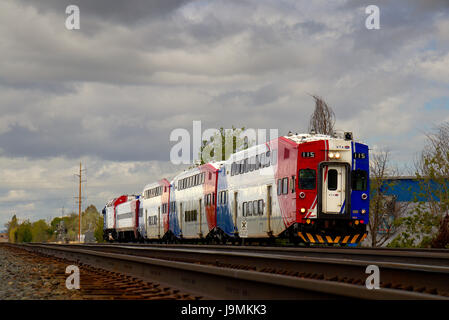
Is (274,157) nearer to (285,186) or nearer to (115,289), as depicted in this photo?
(285,186)

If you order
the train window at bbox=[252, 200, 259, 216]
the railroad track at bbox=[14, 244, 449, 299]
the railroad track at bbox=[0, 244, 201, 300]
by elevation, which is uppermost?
the train window at bbox=[252, 200, 259, 216]

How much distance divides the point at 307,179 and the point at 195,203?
13207 millimetres

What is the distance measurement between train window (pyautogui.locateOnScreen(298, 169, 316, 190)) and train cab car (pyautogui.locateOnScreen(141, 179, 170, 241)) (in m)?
19.4

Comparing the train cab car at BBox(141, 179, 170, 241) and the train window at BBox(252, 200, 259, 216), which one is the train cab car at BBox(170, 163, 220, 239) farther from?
the train window at BBox(252, 200, 259, 216)

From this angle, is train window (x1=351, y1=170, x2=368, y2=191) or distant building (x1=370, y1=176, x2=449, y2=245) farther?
distant building (x1=370, y1=176, x2=449, y2=245)

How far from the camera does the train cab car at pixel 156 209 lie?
4056 cm

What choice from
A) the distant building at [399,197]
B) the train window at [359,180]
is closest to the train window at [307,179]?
the train window at [359,180]

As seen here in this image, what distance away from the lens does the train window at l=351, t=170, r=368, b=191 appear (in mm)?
22125

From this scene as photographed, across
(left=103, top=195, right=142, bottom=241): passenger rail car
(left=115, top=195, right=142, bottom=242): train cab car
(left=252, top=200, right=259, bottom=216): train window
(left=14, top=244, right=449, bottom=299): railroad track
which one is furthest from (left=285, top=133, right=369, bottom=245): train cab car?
(left=115, top=195, right=142, bottom=242): train cab car

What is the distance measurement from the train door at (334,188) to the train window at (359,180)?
→ 397 millimetres

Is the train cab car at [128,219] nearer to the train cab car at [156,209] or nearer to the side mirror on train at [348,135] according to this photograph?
the train cab car at [156,209]
